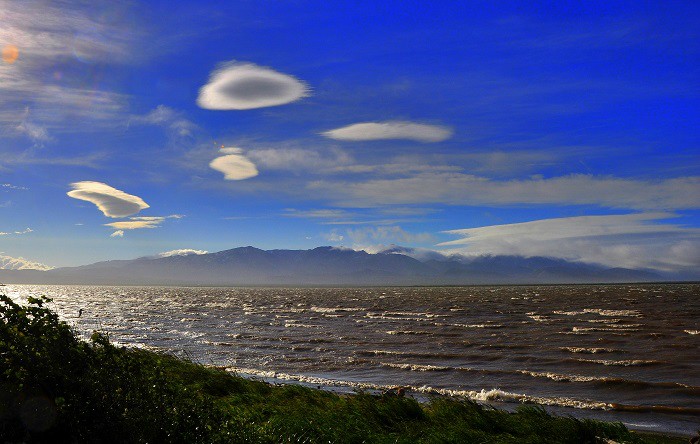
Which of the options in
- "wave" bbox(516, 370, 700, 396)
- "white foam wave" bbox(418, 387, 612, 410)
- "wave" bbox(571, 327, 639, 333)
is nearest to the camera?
"white foam wave" bbox(418, 387, 612, 410)

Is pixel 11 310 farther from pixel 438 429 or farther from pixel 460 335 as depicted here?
pixel 460 335

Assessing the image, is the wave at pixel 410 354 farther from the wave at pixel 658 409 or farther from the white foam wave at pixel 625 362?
the wave at pixel 658 409

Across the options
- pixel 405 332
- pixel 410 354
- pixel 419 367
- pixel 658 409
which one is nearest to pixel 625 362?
pixel 658 409

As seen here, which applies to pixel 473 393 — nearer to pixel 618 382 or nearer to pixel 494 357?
pixel 618 382

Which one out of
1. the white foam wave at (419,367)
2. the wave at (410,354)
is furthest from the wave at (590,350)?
the white foam wave at (419,367)

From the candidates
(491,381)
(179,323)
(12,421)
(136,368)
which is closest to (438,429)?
(136,368)

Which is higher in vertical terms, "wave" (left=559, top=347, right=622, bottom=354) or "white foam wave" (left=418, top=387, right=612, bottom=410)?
"wave" (left=559, top=347, right=622, bottom=354)

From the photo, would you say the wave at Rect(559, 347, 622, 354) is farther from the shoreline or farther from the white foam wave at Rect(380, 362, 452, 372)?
the shoreline

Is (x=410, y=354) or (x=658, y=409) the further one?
(x=410, y=354)

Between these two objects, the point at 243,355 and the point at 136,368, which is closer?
the point at 136,368

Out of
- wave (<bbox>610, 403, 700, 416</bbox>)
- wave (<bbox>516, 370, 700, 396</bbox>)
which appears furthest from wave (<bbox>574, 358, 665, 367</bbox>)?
wave (<bbox>610, 403, 700, 416</bbox>)

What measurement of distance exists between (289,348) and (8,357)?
32.4 m

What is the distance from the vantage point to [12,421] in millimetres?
8789

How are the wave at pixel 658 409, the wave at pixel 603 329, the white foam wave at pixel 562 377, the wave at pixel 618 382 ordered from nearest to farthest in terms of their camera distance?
the wave at pixel 658 409
the wave at pixel 618 382
the white foam wave at pixel 562 377
the wave at pixel 603 329
